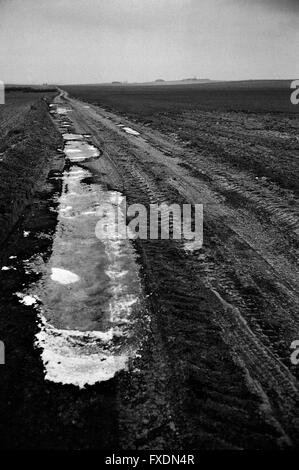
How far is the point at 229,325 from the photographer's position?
2.88m

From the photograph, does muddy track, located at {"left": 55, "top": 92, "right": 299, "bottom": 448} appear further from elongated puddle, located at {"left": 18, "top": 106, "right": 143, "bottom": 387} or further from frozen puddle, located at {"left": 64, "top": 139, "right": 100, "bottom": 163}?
frozen puddle, located at {"left": 64, "top": 139, "right": 100, "bottom": 163}

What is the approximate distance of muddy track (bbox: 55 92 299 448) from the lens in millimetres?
2043

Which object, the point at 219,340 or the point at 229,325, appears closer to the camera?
the point at 219,340

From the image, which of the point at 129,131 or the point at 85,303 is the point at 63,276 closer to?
the point at 85,303

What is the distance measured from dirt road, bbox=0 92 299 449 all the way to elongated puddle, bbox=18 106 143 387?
0.47ft

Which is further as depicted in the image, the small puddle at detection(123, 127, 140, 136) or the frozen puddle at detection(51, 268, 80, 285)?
the small puddle at detection(123, 127, 140, 136)

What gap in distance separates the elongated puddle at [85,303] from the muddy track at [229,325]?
9.2 inches

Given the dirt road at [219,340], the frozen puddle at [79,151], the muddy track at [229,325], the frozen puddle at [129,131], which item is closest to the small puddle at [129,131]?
the frozen puddle at [129,131]

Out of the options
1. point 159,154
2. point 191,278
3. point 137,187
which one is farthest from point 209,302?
point 159,154

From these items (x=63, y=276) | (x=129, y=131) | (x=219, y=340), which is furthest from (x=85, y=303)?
(x=129, y=131)

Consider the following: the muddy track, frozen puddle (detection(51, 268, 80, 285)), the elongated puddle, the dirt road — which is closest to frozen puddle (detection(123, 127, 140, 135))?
the muddy track

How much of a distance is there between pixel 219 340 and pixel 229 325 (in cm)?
22

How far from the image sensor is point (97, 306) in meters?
3.17

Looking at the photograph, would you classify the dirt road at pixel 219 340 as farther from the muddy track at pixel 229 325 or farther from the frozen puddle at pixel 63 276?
the frozen puddle at pixel 63 276
